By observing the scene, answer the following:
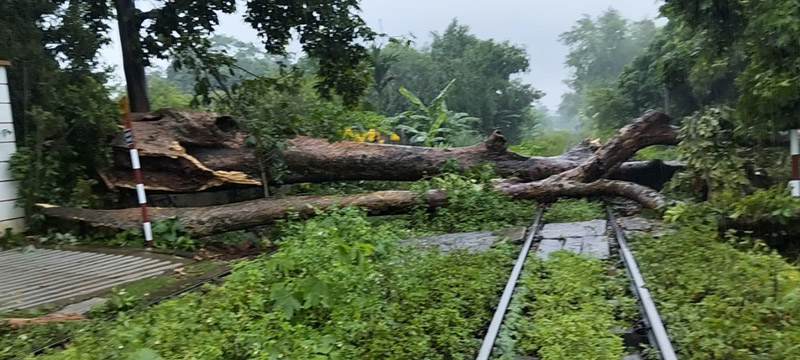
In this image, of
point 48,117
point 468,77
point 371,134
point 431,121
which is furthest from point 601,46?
point 48,117

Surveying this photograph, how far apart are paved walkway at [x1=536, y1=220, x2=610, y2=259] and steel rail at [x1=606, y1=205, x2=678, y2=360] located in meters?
0.32

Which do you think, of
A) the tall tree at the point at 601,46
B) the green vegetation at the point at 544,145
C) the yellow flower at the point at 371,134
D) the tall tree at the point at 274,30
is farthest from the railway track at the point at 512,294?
the tall tree at the point at 601,46

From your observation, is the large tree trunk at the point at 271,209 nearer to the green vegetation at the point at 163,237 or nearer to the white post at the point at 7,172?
the green vegetation at the point at 163,237

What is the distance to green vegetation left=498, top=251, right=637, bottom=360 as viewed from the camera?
145 inches

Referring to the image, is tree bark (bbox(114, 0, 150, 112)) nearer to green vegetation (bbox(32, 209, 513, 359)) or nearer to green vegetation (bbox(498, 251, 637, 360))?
green vegetation (bbox(32, 209, 513, 359))

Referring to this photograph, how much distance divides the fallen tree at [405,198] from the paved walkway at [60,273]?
1048mm

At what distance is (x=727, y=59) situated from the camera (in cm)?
989

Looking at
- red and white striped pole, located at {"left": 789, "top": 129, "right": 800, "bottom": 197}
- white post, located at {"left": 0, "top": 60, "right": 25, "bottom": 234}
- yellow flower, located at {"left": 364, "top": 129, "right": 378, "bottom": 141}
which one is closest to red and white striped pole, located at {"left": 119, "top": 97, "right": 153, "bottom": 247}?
white post, located at {"left": 0, "top": 60, "right": 25, "bottom": 234}

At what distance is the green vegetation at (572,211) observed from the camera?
8.95 m

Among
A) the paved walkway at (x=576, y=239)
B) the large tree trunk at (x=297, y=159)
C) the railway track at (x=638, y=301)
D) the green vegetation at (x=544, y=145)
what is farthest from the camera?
the green vegetation at (x=544, y=145)

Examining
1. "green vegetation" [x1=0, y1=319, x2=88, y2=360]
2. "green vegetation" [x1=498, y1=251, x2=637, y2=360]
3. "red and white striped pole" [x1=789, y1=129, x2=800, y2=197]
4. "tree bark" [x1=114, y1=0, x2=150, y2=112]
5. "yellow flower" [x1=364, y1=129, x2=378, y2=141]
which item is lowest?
"green vegetation" [x1=498, y1=251, x2=637, y2=360]

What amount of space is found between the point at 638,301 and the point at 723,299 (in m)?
0.60

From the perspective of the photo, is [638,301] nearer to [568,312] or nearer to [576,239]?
[568,312]

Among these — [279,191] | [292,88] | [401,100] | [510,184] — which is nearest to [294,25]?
[292,88]
